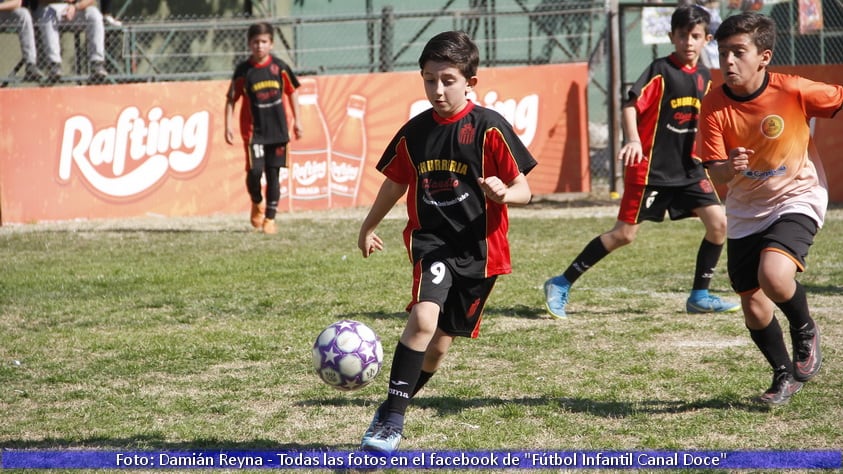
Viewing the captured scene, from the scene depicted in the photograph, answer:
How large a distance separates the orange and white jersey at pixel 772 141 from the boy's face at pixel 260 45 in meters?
7.66

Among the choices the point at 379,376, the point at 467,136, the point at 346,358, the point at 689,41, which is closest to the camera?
the point at 346,358

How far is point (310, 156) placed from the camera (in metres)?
14.7

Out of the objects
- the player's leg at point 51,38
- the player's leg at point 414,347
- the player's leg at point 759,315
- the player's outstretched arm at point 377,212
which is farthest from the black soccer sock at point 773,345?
the player's leg at point 51,38

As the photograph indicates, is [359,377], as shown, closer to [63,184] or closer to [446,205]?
[446,205]

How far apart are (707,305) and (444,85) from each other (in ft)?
11.9

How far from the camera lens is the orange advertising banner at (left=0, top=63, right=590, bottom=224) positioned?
43.9 feet

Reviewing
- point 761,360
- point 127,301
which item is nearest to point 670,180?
point 761,360

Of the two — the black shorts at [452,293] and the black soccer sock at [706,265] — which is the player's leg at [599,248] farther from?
the black shorts at [452,293]

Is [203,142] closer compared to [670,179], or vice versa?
[670,179]

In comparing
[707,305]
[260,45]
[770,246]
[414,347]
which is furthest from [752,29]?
[260,45]

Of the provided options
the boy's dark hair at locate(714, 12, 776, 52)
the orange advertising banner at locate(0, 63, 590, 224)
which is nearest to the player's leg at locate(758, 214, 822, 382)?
the boy's dark hair at locate(714, 12, 776, 52)

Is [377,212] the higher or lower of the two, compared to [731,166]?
lower

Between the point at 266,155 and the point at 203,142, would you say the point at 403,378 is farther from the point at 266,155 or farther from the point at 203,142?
the point at 203,142

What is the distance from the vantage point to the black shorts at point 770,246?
5.13 metres
